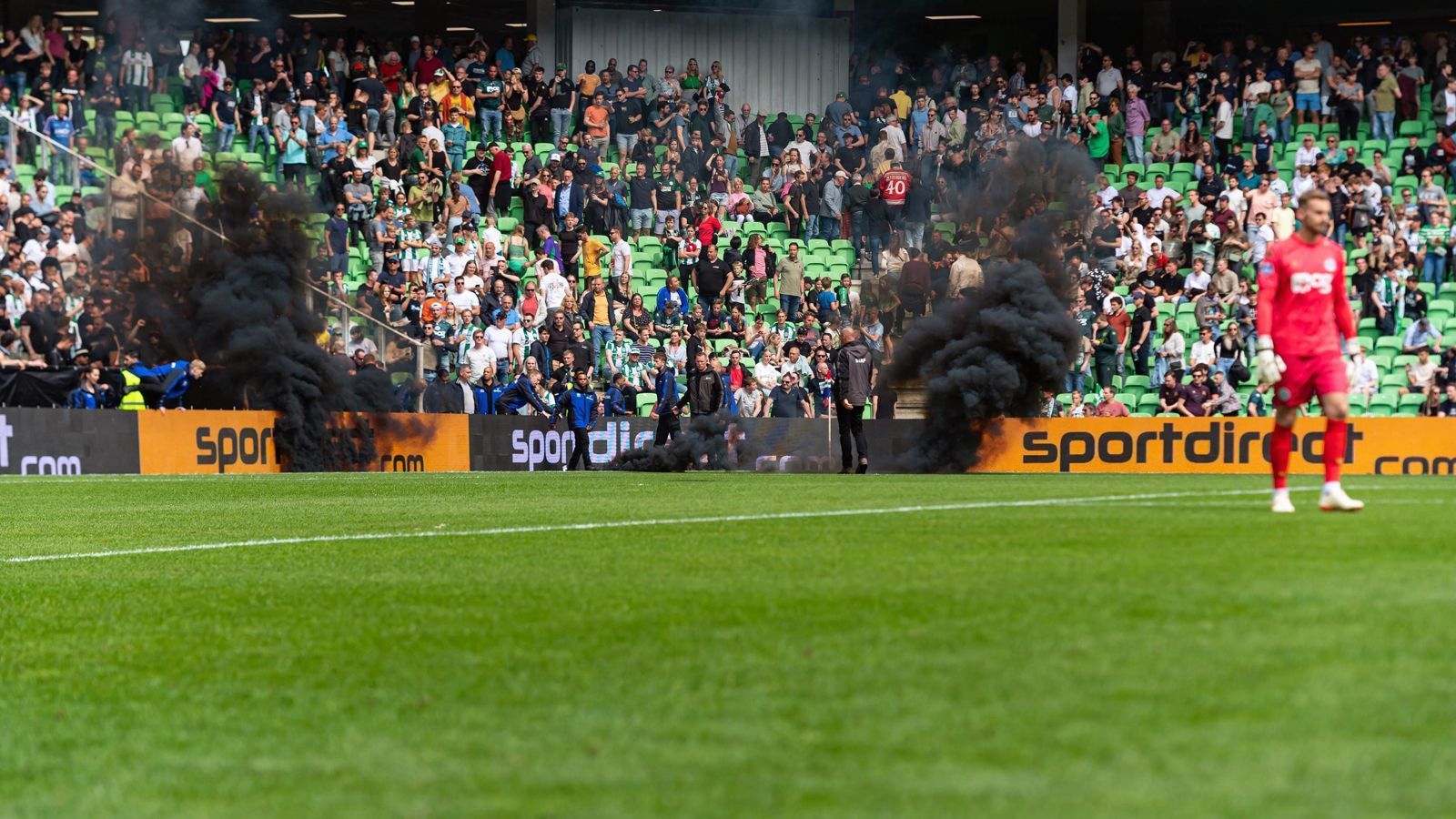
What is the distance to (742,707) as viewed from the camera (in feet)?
18.0

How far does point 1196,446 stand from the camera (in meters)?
24.6

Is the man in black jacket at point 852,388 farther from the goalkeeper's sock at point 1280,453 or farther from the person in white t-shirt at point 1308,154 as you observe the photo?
the goalkeeper's sock at point 1280,453

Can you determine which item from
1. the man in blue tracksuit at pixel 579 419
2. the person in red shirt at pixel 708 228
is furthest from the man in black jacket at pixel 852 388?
the person in red shirt at pixel 708 228

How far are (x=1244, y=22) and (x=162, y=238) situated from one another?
77.6 ft

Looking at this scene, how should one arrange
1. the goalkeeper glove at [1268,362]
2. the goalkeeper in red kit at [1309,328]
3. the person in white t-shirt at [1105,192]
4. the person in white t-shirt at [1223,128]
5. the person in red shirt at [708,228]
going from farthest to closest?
the person in white t-shirt at [1223,128] → the person in red shirt at [708,228] → the person in white t-shirt at [1105,192] → the goalkeeper in red kit at [1309,328] → the goalkeeper glove at [1268,362]

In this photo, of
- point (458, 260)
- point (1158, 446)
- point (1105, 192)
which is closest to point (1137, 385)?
point (1158, 446)

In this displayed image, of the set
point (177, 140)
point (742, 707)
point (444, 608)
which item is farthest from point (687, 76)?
point (742, 707)

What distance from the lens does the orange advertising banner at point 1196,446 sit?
79.2ft

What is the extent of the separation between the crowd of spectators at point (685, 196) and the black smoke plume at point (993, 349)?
52 centimetres

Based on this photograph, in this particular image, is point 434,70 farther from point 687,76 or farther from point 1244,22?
point 1244,22

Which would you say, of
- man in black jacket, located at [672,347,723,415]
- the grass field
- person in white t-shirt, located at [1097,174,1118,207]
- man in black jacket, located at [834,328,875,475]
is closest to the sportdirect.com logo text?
man in black jacket, located at [834,328,875,475]

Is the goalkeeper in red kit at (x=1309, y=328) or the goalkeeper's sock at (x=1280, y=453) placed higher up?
the goalkeeper in red kit at (x=1309, y=328)

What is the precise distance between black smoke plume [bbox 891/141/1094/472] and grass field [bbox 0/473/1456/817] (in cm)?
1302

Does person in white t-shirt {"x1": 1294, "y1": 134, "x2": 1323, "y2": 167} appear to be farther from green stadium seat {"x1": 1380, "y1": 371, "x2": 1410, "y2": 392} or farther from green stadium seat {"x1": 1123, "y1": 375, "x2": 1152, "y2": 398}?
Result: green stadium seat {"x1": 1123, "y1": 375, "x2": 1152, "y2": 398}
